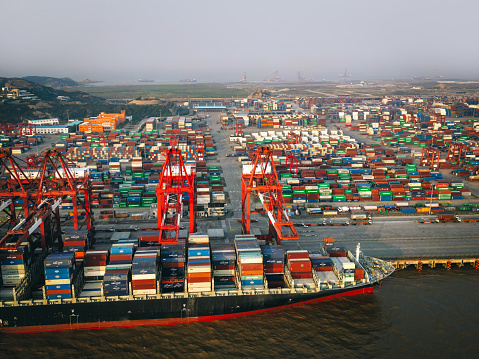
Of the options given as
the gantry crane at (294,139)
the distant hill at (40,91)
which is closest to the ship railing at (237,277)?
the gantry crane at (294,139)

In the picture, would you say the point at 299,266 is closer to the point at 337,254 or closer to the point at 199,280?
the point at 337,254

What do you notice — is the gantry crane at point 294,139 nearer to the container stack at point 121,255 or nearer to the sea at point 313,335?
the sea at point 313,335

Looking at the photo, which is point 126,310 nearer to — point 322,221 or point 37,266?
point 37,266

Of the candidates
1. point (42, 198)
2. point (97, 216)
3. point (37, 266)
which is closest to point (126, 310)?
point (37, 266)

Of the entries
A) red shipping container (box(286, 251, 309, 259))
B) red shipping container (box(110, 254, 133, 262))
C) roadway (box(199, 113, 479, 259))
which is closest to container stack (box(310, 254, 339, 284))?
red shipping container (box(286, 251, 309, 259))

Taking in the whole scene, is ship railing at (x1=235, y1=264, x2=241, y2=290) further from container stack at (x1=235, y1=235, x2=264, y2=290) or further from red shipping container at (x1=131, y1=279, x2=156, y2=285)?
red shipping container at (x1=131, y1=279, x2=156, y2=285)

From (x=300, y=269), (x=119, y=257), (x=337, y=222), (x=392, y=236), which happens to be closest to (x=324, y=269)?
(x=300, y=269)
